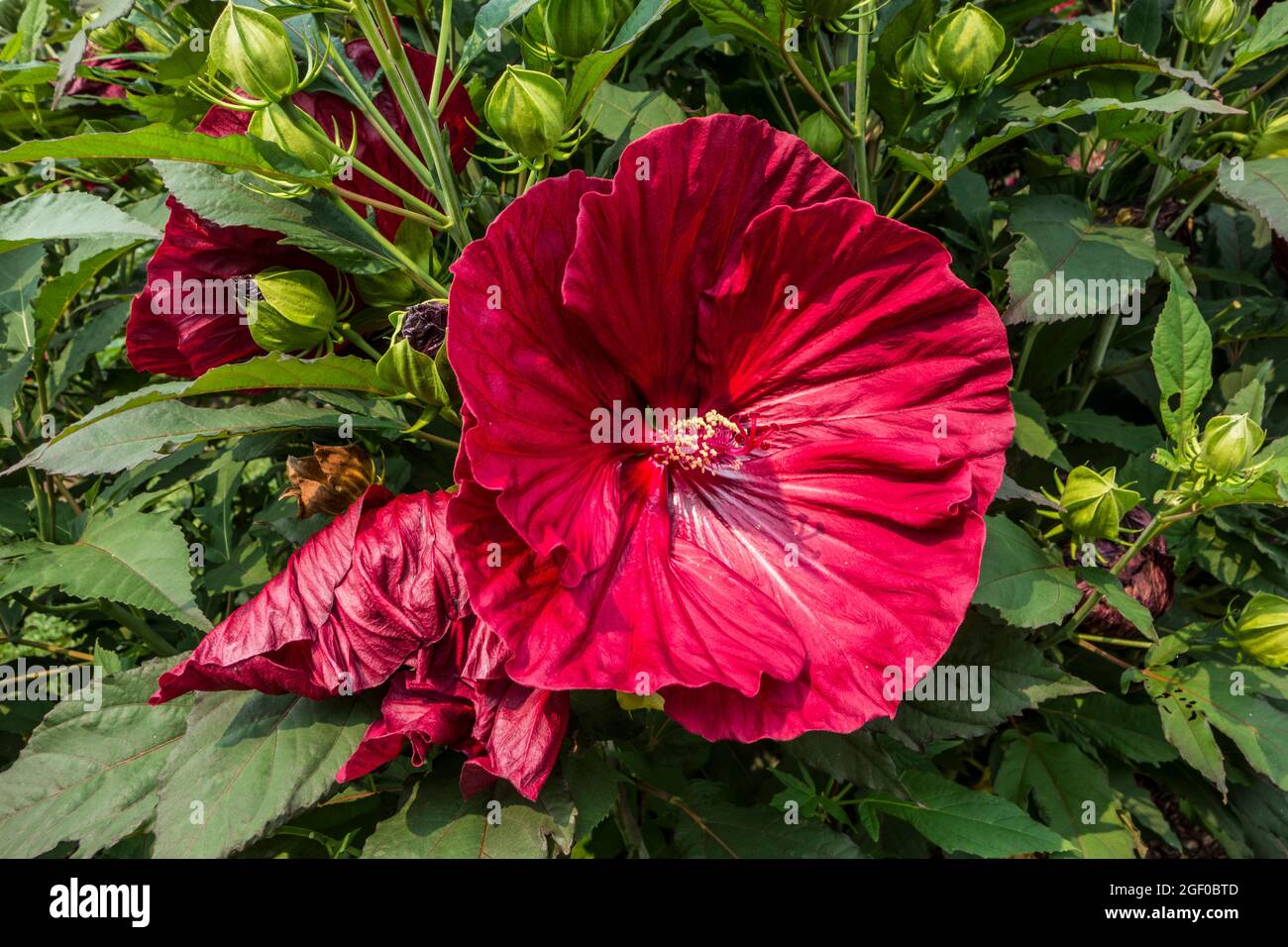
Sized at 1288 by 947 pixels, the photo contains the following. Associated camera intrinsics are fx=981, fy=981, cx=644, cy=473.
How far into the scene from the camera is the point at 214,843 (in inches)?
30.6

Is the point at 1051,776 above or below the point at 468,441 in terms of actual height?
below

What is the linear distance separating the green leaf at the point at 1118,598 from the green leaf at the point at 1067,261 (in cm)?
25

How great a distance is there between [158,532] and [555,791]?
478mm

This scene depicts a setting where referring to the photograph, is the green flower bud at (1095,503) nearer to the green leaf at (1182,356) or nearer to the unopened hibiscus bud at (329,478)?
the green leaf at (1182,356)

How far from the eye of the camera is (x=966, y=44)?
0.87 m

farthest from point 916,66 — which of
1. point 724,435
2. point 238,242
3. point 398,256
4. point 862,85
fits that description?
point 238,242

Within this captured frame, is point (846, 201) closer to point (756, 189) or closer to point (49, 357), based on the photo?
point (756, 189)

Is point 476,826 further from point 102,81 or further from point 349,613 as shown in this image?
point 102,81

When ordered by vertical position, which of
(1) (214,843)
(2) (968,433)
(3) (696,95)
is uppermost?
(3) (696,95)

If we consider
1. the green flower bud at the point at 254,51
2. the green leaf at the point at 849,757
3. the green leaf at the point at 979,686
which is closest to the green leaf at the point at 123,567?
the green flower bud at the point at 254,51

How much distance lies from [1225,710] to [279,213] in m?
1.04

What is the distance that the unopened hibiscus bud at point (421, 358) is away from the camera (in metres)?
0.77
